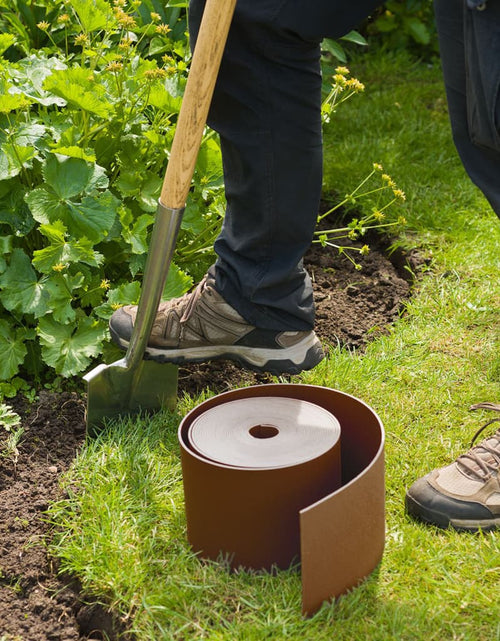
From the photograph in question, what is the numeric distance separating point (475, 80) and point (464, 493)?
877 mm

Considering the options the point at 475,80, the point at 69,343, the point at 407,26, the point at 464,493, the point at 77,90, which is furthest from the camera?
the point at 407,26

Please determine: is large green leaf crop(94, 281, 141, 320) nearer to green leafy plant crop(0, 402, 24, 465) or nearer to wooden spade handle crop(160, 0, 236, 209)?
green leafy plant crop(0, 402, 24, 465)

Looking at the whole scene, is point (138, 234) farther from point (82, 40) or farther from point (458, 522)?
point (458, 522)

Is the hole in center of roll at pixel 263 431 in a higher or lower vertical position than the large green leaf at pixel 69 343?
lower

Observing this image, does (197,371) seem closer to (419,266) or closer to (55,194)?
(55,194)

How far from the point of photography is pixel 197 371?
8.38ft

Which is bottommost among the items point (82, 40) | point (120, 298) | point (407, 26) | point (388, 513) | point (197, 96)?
point (388, 513)

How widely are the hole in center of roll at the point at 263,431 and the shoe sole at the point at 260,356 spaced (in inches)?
16.1

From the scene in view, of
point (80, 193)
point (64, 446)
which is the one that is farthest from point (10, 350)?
point (80, 193)

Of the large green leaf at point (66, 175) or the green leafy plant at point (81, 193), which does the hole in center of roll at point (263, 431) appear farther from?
the large green leaf at point (66, 175)

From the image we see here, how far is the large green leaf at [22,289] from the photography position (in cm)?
231

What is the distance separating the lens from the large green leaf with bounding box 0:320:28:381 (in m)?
2.33

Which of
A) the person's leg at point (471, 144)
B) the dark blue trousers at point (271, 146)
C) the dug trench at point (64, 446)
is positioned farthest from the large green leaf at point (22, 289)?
the person's leg at point (471, 144)

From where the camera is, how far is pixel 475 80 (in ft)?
5.45
